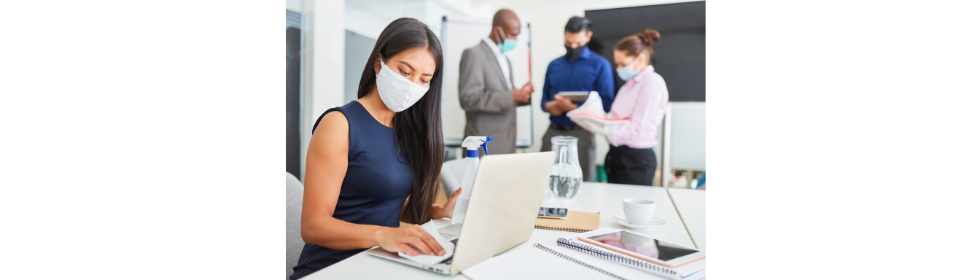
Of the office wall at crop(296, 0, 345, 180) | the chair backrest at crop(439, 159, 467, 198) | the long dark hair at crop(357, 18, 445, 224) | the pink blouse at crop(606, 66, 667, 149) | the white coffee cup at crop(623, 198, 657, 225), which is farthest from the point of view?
the pink blouse at crop(606, 66, 667, 149)

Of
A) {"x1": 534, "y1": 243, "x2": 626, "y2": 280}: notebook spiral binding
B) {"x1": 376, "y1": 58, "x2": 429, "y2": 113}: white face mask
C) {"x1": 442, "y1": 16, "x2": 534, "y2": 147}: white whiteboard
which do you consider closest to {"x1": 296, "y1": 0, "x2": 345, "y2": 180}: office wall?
{"x1": 442, "y1": 16, "x2": 534, "y2": 147}: white whiteboard

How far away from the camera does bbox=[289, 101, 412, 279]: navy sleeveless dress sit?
38.6 inches

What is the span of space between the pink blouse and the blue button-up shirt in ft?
0.39

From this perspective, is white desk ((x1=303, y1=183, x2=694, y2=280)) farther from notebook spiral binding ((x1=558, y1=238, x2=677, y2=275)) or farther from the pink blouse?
the pink blouse

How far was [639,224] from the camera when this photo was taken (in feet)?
3.18

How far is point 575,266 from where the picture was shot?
0.65 meters

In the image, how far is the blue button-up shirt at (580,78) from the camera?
3.00 m

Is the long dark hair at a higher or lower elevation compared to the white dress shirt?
lower

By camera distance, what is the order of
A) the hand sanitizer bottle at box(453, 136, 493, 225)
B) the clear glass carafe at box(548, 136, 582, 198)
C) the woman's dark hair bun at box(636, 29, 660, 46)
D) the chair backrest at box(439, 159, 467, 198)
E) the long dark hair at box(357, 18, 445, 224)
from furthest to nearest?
the woman's dark hair bun at box(636, 29, 660, 46)
the chair backrest at box(439, 159, 467, 198)
the clear glass carafe at box(548, 136, 582, 198)
the long dark hair at box(357, 18, 445, 224)
the hand sanitizer bottle at box(453, 136, 493, 225)
